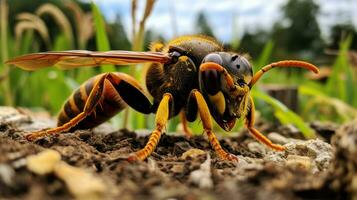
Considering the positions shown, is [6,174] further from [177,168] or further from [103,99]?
[103,99]

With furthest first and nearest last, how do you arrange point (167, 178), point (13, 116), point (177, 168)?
point (13, 116) → point (177, 168) → point (167, 178)

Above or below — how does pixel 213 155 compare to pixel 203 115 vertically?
below

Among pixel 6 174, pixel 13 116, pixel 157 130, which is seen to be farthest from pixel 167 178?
pixel 13 116

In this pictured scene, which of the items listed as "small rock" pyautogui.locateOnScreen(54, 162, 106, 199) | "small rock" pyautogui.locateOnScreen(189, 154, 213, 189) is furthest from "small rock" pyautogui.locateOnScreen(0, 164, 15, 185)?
"small rock" pyautogui.locateOnScreen(189, 154, 213, 189)

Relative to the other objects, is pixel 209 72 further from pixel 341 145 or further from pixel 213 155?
pixel 341 145

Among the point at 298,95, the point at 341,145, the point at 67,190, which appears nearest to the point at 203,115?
the point at 341,145

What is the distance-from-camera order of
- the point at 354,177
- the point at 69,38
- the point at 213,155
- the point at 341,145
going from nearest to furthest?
the point at 354,177, the point at 341,145, the point at 213,155, the point at 69,38

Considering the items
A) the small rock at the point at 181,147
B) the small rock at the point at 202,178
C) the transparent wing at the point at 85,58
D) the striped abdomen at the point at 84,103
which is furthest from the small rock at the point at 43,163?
the striped abdomen at the point at 84,103
